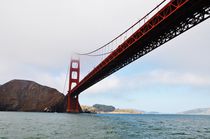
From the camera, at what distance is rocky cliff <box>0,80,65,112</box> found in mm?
69006

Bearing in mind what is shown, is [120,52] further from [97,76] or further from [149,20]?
[97,76]

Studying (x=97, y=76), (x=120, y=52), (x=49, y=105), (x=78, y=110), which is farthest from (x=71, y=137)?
(x=49, y=105)

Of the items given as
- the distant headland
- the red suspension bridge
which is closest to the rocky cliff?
the distant headland

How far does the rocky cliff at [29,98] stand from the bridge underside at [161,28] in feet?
125

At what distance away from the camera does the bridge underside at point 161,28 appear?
665 inches

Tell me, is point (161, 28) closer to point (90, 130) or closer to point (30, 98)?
point (90, 130)

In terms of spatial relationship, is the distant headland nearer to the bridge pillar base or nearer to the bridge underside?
the bridge pillar base

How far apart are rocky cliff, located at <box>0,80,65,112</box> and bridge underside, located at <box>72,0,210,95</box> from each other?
1494 inches

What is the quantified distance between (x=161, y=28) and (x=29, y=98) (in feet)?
202

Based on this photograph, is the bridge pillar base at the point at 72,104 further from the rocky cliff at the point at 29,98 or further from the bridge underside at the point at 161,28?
the bridge underside at the point at 161,28

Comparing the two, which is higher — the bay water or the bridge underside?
the bridge underside

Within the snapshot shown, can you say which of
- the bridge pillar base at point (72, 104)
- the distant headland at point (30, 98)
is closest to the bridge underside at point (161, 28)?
the bridge pillar base at point (72, 104)

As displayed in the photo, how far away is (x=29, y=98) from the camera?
241 feet

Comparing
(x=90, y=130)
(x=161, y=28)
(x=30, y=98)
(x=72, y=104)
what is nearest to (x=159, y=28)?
(x=161, y=28)
